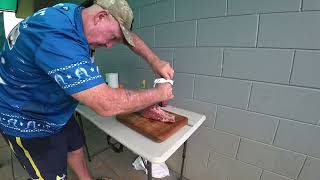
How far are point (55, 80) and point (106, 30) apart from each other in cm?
31

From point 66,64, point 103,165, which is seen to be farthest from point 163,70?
point 103,165

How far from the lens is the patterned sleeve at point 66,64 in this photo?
621 millimetres

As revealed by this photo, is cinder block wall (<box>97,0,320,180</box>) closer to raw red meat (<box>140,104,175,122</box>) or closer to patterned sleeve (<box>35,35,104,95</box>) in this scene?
raw red meat (<box>140,104,175,122</box>)

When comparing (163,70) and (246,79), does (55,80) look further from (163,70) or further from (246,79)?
(246,79)

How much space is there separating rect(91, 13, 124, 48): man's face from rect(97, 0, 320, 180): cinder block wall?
2.07ft

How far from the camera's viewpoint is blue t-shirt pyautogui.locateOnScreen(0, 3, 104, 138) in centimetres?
63

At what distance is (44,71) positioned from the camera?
691 mm

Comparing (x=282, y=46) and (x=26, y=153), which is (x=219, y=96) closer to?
(x=282, y=46)

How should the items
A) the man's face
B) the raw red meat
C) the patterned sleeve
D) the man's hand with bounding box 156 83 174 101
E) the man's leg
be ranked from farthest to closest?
the man's leg → the raw red meat → the man's hand with bounding box 156 83 174 101 → the man's face → the patterned sleeve

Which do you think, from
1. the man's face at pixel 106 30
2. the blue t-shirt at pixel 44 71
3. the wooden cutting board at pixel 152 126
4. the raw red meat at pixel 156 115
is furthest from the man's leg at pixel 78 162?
the man's face at pixel 106 30

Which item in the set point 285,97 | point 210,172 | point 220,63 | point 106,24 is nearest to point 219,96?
point 220,63

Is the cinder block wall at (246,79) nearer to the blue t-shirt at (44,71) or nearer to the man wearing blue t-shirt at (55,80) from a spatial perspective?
the man wearing blue t-shirt at (55,80)

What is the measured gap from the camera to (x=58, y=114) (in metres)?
0.93

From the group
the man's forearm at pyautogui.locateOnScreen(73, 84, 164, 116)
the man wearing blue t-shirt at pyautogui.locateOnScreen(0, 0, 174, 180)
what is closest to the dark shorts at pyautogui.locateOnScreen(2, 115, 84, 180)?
the man wearing blue t-shirt at pyautogui.locateOnScreen(0, 0, 174, 180)
